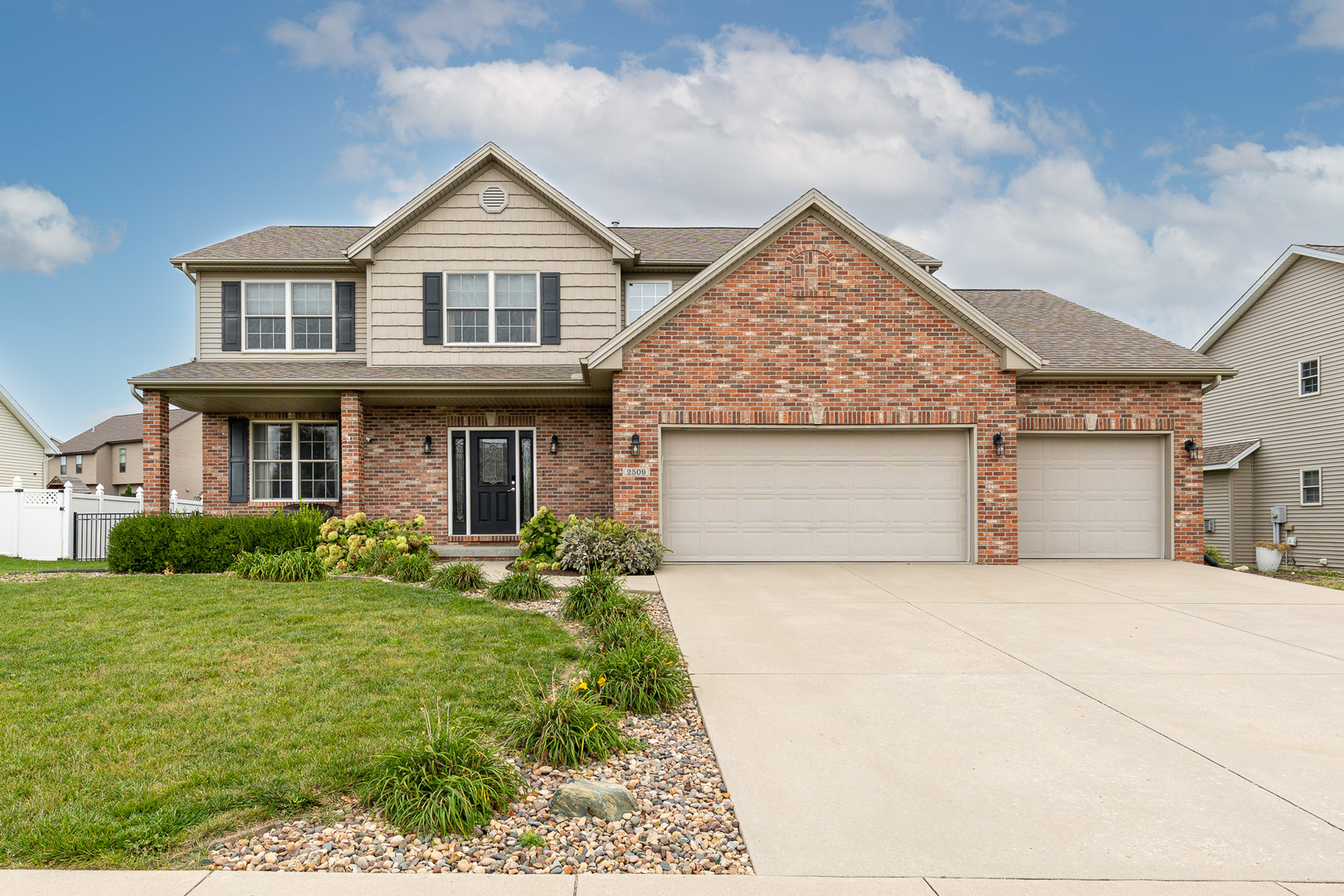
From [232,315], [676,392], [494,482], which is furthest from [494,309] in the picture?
[232,315]

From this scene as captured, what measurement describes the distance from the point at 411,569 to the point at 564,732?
683cm

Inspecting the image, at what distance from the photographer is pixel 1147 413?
12.3 metres

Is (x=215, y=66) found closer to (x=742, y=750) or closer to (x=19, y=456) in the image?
(x=742, y=750)

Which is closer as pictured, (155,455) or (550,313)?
(155,455)

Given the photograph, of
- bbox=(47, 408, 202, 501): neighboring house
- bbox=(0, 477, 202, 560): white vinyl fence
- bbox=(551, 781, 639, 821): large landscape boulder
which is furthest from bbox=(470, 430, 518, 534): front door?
bbox=(47, 408, 202, 501): neighboring house

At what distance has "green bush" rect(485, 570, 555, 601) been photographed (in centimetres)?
866

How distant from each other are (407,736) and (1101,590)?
29.2 feet

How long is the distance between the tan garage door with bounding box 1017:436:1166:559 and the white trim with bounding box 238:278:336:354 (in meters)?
13.5

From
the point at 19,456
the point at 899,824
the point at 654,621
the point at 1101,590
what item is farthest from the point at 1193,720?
the point at 19,456

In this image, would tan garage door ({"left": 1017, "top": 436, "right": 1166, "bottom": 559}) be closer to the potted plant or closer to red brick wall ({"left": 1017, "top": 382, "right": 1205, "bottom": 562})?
red brick wall ({"left": 1017, "top": 382, "right": 1205, "bottom": 562})

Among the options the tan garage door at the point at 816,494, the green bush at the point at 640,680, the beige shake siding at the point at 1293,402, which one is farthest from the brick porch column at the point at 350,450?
the beige shake siding at the point at 1293,402

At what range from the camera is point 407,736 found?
156 inches

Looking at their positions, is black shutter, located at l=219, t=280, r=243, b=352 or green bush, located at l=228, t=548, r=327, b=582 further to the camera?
black shutter, located at l=219, t=280, r=243, b=352

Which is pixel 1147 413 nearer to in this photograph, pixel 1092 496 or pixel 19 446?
pixel 1092 496
